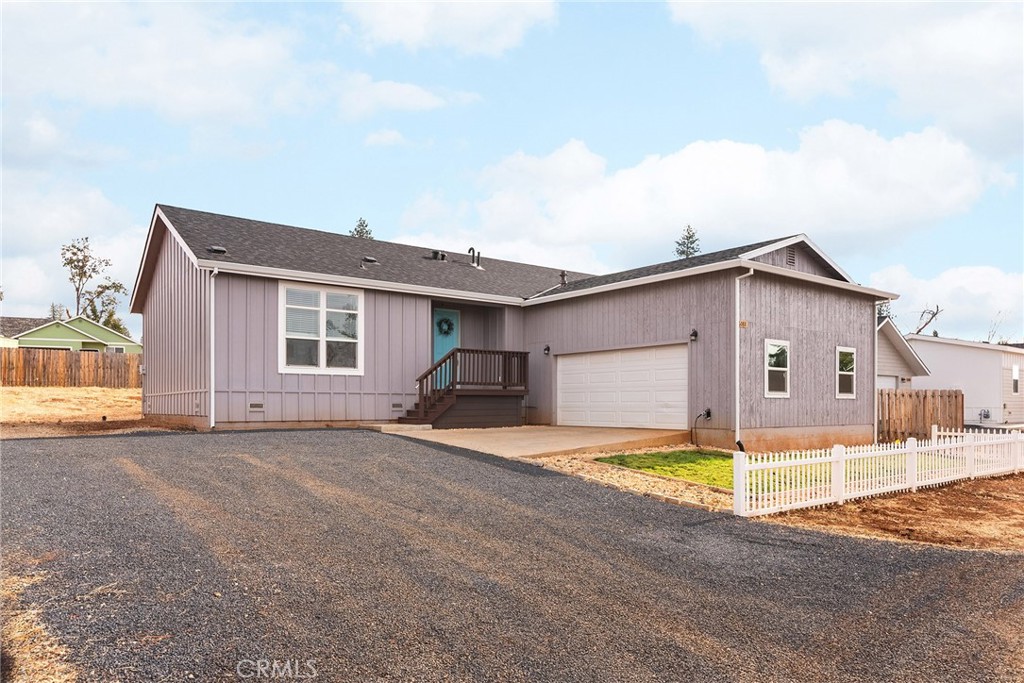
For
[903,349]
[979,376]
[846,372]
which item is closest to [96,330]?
[846,372]

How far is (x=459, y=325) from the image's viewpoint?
17.7 meters

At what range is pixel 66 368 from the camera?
2566 cm

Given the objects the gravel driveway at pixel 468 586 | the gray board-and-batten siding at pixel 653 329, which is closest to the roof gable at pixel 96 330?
the gray board-and-batten siding at pixel 653 329

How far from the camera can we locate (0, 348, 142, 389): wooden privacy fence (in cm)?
2484

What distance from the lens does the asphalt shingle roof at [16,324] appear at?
137 ft

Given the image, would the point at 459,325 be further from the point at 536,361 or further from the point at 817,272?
the point at 817,272

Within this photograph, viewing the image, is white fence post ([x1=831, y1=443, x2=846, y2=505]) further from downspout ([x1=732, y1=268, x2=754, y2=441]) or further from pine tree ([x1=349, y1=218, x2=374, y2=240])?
pine tree ([x1=349, y1=218, x2=374, y2=240])

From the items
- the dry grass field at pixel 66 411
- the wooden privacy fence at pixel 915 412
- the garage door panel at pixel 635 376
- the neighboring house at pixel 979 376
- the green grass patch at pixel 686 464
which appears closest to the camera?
the green grass patch at pixel 686 464

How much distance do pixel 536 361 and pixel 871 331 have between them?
27.4ft

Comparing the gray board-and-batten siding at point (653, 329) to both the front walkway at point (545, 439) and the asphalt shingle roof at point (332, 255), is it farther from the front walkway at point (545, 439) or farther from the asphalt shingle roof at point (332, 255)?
the asphalt shingle roof at point (332, 255)

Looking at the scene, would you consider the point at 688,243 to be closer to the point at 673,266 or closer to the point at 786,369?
the point at 673,266

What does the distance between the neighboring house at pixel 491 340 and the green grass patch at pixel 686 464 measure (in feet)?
4.10

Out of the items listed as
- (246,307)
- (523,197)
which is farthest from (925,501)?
(523,197)

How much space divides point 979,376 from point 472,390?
2199 cm
